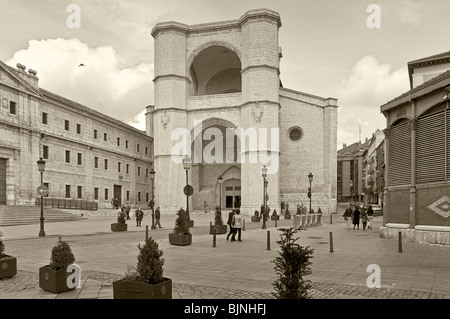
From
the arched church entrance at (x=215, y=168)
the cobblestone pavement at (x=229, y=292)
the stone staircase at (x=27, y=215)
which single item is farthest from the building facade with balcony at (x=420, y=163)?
the arched church entrance at (x=215, y=168)

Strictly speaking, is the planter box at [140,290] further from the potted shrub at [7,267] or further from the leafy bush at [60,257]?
the potted shrub at [7,267]

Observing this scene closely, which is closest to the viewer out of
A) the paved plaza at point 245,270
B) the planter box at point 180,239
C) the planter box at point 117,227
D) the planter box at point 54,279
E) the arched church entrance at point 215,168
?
the planter box at point 54,279

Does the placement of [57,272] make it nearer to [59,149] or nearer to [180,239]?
[180,239]

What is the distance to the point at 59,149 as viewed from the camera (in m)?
38.3

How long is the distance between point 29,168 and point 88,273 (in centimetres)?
2833

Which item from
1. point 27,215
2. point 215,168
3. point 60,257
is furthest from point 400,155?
point 215,168

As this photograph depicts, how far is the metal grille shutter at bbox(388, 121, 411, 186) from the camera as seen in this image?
16.3 meters

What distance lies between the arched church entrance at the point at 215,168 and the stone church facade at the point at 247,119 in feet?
0.89

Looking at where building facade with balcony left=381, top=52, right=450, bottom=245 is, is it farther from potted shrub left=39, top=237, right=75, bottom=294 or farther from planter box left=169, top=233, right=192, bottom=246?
potted shrub left=39, top=237, right=75, bottom=294

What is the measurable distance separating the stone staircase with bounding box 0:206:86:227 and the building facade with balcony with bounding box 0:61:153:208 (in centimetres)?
254

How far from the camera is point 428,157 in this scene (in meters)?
15.1

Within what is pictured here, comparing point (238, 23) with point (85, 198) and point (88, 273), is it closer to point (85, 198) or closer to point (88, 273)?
point (85, 198)

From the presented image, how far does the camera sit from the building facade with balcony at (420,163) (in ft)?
46.5

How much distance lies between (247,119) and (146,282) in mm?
37914
